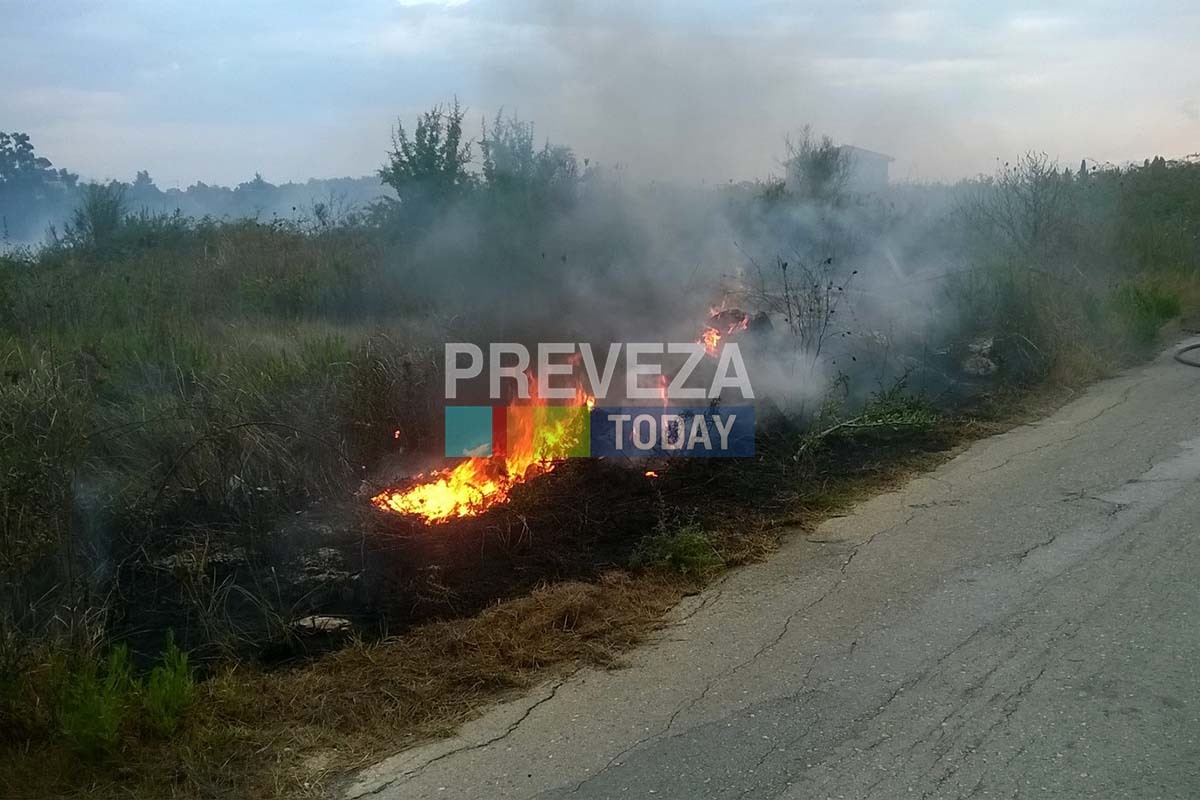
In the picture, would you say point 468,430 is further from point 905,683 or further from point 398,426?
point 905,683

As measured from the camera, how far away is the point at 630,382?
7.81 meters

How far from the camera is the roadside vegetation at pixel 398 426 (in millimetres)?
3910

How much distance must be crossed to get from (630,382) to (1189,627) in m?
4.53

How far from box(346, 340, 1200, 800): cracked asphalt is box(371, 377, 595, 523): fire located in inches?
72.6

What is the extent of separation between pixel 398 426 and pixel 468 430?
544 millimetres

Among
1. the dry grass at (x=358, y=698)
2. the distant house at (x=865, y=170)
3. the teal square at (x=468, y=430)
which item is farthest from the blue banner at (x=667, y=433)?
the distant house at (x=865, y=170)

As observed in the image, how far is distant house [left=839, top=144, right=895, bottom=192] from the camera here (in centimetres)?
1306

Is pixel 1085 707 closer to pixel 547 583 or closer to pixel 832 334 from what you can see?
pixel 547 583

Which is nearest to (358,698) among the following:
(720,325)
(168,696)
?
(168,696)

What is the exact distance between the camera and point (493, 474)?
6.43 meters

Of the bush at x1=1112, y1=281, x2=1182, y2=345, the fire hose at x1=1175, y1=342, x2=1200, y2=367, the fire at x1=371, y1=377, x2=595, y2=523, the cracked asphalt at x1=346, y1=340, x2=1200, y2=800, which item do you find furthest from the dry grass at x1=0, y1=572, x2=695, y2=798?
the bush at x1=1112, y1=281, x2=1182, y2=345

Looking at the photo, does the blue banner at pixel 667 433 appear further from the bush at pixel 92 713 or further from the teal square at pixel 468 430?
the bush at pixel 92 713

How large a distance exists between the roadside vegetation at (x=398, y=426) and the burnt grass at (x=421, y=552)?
23 mm

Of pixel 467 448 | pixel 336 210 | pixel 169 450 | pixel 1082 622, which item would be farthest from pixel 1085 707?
pixel 336 210
